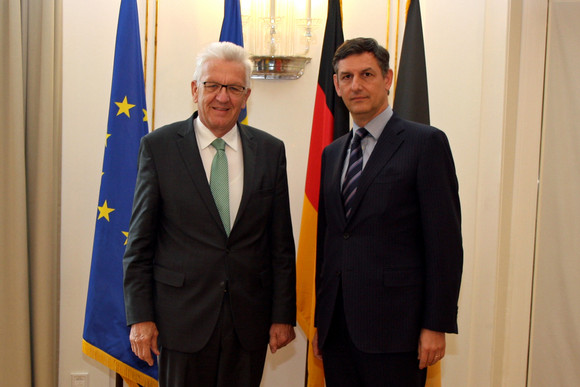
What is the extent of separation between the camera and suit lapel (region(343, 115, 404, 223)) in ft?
5.43

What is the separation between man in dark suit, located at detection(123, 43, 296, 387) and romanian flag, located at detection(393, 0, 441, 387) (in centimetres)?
105

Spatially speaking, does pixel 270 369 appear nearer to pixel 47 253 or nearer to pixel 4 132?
pixel 47 253

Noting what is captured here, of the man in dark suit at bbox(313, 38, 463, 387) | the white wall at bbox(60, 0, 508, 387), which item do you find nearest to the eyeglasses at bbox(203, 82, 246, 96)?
the man in dark suit at bbox(313, 38, 463, 387)

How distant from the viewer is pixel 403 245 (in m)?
1.63

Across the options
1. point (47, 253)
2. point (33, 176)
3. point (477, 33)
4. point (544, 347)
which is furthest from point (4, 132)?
point (544, 347)

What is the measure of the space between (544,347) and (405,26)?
182 centimetres

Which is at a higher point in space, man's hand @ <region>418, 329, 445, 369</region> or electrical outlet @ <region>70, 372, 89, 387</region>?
man's hand @ <region>418, 329, 445, 369</region>

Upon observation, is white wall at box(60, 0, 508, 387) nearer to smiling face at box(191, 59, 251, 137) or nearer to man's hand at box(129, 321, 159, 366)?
smiling face at box(191, 59, 251, 137)

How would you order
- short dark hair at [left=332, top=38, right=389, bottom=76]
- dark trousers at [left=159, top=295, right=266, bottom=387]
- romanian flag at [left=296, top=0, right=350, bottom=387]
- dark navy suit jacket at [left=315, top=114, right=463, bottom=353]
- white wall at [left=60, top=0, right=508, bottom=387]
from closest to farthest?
dark navy suit jacket at [left=315, top=114, right=463, bottom=353] < dark trousers at [left=159, top=295, right=266, bottom=387] < short dark hair at [left=332, top=38, right=389, bottom=76] < romanian flag at [left=296, top=0, right=350, bottom=387] < white wall at [left=60, top=0, right=508, bottom=387]

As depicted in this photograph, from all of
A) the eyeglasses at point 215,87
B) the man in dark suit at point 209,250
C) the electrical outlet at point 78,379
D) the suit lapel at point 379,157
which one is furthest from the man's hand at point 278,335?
the electrical outlet at point 78,379

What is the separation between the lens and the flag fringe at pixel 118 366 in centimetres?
248

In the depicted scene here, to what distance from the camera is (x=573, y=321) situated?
240 centimetres

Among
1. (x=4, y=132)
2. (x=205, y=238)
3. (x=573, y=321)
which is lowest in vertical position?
(x=573, y=321)

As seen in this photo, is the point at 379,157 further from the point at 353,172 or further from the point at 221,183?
the point at 221,183
